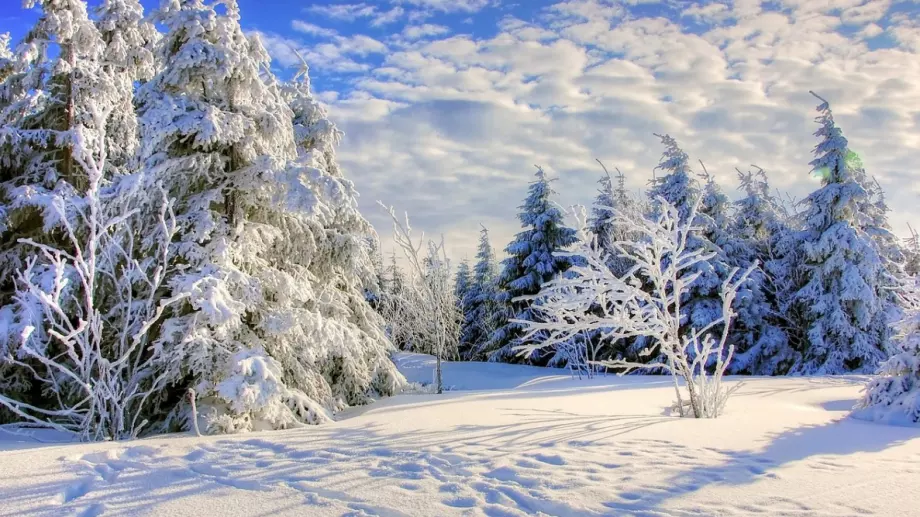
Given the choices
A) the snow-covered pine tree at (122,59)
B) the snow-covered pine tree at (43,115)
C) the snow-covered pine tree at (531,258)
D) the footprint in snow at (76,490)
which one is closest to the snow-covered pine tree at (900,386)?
the footprint in snow at (76,490)

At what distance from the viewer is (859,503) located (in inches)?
155

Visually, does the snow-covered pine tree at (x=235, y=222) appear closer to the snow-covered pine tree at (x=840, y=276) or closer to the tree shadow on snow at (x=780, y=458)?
the tree shadow on snow at (x=780, y=458)

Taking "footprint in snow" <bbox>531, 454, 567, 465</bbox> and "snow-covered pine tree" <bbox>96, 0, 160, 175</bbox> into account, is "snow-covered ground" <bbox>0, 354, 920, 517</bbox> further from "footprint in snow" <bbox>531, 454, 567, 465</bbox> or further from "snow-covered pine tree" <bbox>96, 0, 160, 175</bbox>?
"snow-covered pine tree" <bbox>96, 0, 160, 175</bbox>

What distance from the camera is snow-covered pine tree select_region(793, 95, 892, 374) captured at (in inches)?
709

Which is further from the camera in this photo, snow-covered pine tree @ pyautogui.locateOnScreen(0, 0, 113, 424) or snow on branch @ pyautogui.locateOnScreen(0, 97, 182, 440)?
snow-covered pine tree @ pyautogui.locateOnScreen(0, 0, 113, 424)

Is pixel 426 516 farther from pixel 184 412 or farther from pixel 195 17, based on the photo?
pixel 195 17

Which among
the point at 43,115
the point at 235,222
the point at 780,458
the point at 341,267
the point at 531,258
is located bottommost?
the point at 780,458

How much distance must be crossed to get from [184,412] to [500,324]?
1837 centimetres

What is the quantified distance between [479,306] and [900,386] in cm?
2544

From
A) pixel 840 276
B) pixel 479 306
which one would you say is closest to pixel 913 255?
pixel 840 276

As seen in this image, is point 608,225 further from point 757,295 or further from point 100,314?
point 100,314

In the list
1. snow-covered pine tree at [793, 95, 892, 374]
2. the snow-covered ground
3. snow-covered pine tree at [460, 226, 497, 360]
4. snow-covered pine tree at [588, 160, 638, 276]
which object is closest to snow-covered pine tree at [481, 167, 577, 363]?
snow-covered pine tree at [588, 160, 638, 276]

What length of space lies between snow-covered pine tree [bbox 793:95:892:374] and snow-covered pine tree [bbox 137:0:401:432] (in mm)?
16274

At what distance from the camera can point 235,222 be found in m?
8.67
